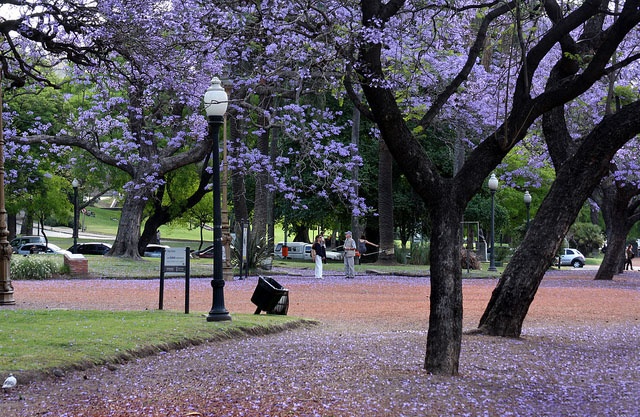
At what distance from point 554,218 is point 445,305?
300cm

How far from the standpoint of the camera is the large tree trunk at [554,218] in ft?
32.1

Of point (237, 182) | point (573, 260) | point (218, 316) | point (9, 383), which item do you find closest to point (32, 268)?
point (237, 182)

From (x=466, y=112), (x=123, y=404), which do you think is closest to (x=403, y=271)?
(x=466, y=112)

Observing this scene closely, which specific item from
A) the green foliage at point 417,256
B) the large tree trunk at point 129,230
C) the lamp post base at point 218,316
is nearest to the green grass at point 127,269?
the large tree trunk at point 129,230

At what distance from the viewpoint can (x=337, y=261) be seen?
4728 centimetres

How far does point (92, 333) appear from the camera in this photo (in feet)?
32.1

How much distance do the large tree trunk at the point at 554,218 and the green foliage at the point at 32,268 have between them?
16396mm

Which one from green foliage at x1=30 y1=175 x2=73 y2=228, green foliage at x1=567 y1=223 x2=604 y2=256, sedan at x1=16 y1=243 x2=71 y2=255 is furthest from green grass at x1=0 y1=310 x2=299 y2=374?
green foliage at x1=567 y1=223 x2=604 y2=256

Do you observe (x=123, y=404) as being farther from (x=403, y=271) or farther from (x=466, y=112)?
(x=466, y=112)

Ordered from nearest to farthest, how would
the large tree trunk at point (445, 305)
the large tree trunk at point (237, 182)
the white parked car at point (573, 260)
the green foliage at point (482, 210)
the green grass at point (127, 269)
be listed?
the large tree trunk at point (445, 305)
the green grass at point (127, 269)
the large tree trunk at point (237, 182)
the green foliage at point (482, 210)
the white parked car at point (573, 260)

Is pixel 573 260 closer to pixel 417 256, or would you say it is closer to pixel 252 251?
pixel 417 256

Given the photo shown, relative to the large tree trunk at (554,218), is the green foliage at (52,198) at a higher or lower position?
higher

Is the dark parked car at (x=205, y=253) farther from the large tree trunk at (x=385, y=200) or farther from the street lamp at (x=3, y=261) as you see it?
the street lamp at (x=3, y=261)

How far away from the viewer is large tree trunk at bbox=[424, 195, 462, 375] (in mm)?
7926
